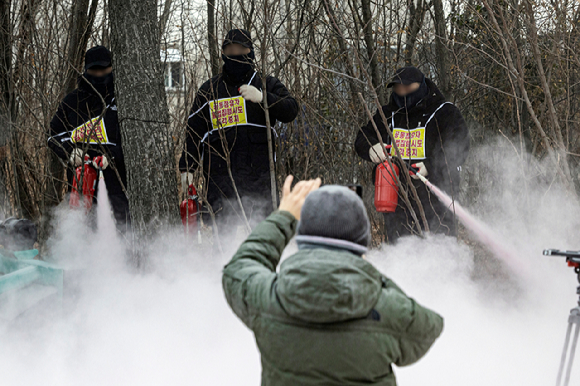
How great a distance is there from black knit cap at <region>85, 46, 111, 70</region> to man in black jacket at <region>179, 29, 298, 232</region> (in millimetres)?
919

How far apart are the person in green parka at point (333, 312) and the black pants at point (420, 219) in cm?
Answer: 290

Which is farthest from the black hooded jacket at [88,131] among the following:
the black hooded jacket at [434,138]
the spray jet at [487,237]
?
the spray jet at [487,237]

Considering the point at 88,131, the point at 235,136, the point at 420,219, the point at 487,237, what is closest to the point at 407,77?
the point at 420,219

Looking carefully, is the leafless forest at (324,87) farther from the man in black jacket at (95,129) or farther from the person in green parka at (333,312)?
the person in green parka at (333,312)

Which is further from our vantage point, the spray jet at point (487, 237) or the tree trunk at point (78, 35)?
the tree trunk at point (78, 35)

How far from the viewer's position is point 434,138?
475cm

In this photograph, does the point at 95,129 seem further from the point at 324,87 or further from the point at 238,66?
the point at 324,87

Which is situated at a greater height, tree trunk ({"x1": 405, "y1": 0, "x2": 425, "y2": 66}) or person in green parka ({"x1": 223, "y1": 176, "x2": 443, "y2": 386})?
tree trunk ({"x1": 405, "y1": 0, "x2": 425, "y2": 66})

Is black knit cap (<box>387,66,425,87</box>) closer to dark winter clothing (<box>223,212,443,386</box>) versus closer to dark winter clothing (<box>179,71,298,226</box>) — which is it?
dark winter clothing (<box>179,71,298,226</box>)

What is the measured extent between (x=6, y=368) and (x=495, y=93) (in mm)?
5623

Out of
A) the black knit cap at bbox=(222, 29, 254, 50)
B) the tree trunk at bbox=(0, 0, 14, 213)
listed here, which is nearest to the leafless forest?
the tree trunk at bbox=(0, 0, 14, 213)

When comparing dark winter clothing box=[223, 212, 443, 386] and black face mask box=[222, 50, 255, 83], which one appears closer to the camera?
dark winter clothing box=[223, 212, 443, 386]

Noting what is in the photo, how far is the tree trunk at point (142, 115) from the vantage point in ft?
14.4

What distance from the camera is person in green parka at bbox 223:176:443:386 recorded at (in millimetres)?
1633
